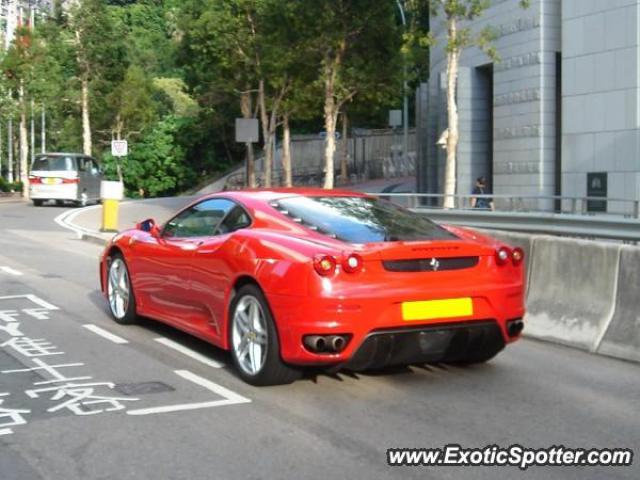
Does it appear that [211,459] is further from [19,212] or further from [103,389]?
[19,212]

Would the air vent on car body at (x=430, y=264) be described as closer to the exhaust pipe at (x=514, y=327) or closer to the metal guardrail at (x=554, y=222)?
the exhaust pipe at (x=514, y=327)

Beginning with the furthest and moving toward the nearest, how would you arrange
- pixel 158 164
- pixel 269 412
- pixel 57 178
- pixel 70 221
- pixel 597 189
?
pixel 158 164 → pixel 57 178 → pixel 70 221 → pixel 597 189 → pixel 269 412

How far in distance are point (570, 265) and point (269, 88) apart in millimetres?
33621

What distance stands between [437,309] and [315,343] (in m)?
0.86

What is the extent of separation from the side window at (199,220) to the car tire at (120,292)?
896 millimetres

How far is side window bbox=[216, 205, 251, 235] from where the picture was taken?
21.9 feet

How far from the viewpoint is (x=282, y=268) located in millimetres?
5871

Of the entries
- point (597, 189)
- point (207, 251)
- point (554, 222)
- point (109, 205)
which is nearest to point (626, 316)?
point (207, 251)

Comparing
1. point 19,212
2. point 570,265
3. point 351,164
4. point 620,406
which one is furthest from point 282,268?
point 351,164

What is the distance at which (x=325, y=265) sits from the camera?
5.69 metres

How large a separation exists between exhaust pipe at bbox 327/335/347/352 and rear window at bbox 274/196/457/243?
2.32 feet

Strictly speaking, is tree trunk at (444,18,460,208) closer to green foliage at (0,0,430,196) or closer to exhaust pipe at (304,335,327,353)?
green foliage at (0,0,430,196)

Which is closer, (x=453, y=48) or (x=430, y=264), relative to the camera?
(x=430, y=264)

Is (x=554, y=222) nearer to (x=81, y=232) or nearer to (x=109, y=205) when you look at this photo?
(x=109, y=205)
